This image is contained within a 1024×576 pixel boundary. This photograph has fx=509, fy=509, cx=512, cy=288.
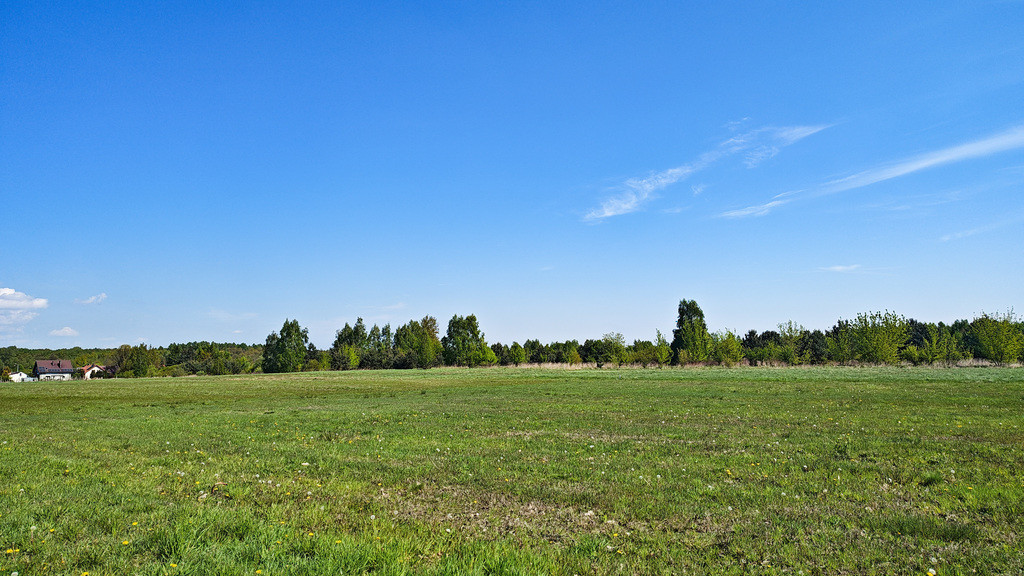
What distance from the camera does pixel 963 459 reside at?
1114cm

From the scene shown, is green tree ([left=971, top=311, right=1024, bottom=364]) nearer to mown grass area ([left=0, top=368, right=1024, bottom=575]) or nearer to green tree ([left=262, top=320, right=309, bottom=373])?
mown grass area ([left=0, top=368, right=1024, bottom=575])

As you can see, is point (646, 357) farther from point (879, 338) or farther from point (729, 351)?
point (879, 338)

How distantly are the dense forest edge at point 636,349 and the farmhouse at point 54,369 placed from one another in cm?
368

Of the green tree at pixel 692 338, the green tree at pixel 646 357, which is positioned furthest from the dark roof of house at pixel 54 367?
the green tree at pixel 692 338

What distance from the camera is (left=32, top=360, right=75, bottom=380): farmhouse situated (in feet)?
468

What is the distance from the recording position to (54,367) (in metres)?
146

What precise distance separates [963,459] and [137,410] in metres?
33.3

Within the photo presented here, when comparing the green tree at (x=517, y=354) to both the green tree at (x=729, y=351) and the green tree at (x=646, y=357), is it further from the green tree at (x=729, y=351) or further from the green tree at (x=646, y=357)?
the green tree at (x=729, y=351)

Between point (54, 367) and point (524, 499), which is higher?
point (54, 367)

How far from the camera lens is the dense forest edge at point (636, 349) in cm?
7375

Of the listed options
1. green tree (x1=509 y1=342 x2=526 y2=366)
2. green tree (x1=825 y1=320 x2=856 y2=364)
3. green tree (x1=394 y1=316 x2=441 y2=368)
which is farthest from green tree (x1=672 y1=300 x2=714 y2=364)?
green tree (x1=394 y1=316 x2=441 y2=368)

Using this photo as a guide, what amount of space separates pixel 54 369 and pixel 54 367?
1406mm

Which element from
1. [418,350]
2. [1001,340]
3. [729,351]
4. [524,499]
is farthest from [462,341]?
[524,499]

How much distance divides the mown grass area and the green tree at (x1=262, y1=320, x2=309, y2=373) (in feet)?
317
